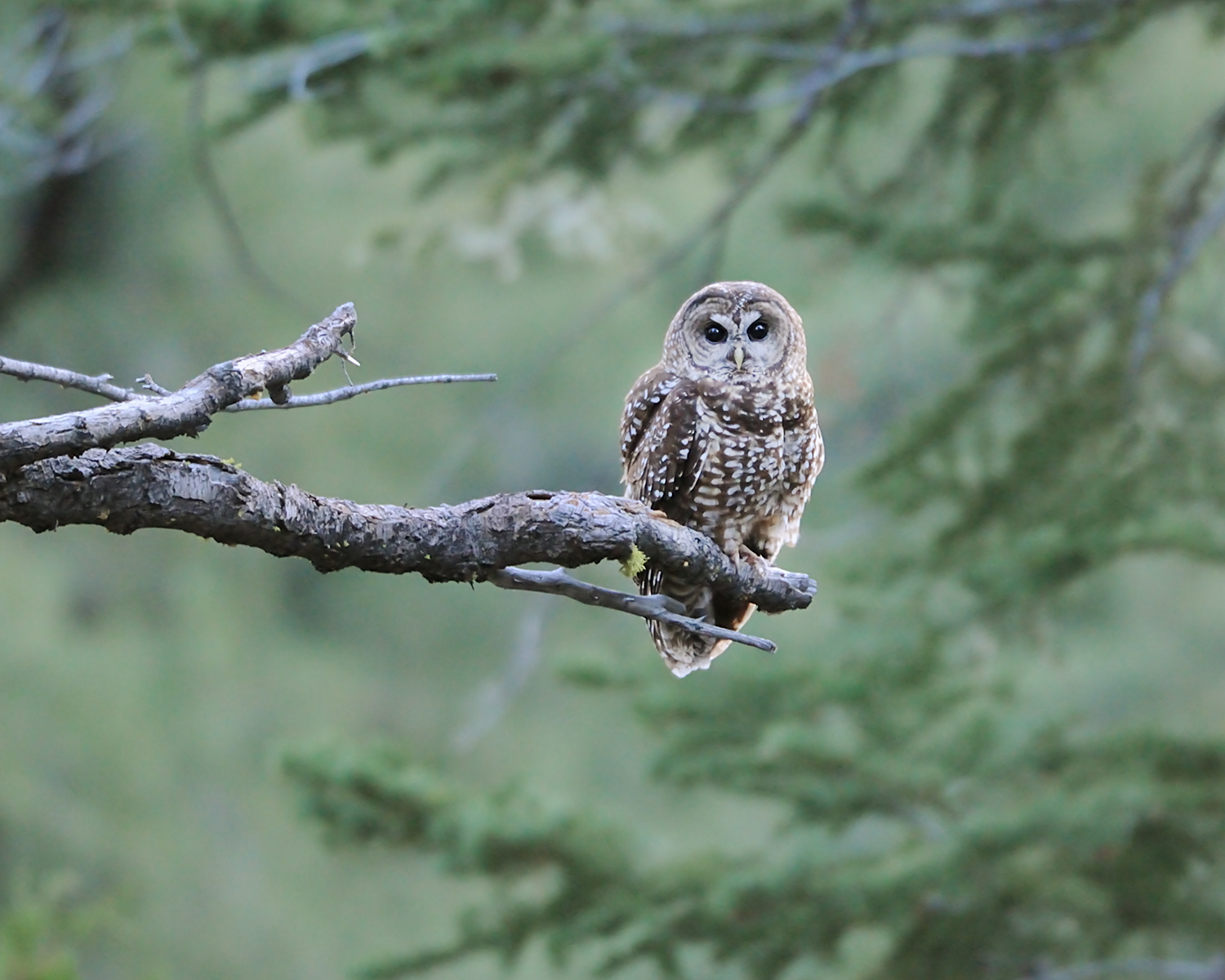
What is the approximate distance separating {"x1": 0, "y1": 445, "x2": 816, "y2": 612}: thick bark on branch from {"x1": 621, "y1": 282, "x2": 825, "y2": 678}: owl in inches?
21.6

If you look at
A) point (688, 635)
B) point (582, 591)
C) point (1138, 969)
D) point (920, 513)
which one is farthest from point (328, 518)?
point (1138, 969)

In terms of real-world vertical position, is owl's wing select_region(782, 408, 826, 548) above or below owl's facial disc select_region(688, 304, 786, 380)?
below

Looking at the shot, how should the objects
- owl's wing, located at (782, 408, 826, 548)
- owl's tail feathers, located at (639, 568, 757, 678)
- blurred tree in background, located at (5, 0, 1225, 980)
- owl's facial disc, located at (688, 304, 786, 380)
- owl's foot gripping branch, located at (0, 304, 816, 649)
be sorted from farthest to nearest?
blurred tree in background, located at (5, 0, 1225, 980) < owl's wing, located at (782, 408, 826, 548) < owl's facial disc, located at (688, 304, 786, 380) < owl's tail feathers, located at (639, 568, 757, 678) < owl's foot gripping branch, located at (0, 304, 816, 649)

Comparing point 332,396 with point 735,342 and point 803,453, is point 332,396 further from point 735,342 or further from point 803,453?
point 803,453

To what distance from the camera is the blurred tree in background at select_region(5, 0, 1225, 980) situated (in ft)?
16.7

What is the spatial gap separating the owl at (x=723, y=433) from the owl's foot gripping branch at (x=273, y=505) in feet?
1.98

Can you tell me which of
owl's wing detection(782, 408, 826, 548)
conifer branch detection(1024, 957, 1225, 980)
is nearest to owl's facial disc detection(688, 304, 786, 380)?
owl's wing detection(782, 408, 826, 548)

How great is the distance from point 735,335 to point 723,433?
0.72 feet

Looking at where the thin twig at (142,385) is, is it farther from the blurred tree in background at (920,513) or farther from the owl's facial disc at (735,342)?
the blurred tree in background at (920,513)

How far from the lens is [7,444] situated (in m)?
1.15

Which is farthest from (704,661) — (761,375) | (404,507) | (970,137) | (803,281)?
(803,281)

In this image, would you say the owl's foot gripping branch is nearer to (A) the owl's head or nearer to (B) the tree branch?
(B) the tree branch

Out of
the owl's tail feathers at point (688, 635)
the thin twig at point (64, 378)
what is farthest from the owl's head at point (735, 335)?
the thin twig at point (64, 378)

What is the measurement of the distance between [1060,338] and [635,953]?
9.90ft
